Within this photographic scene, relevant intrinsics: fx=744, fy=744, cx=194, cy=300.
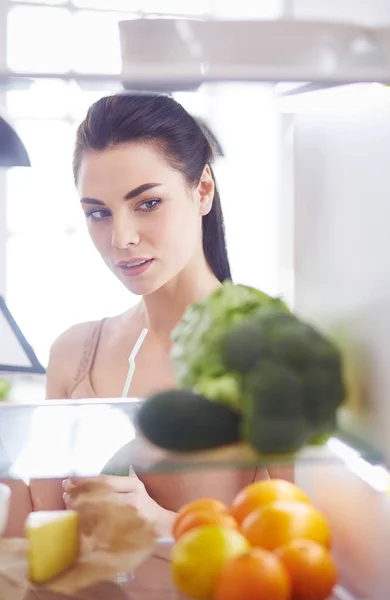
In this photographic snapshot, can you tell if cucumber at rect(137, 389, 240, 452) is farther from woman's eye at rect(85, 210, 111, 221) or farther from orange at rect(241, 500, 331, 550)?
woman's eye at rect(85, 210, 111, 221)

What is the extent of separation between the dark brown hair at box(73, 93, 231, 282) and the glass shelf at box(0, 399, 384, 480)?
0.40m

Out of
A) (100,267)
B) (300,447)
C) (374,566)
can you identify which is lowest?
(374,566)

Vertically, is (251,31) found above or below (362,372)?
above

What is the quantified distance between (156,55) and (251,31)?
87 mm

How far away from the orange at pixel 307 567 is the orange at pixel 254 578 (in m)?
0.02

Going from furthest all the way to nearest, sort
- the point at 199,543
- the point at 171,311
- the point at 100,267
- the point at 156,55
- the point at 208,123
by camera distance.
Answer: the point at 100,267 → the point at 171,311 → the point at 208,123 → the point at 199,543 → the point at 156,55

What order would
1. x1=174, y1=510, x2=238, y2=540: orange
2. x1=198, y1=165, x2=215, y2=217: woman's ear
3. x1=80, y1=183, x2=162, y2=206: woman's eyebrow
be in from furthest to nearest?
x1=198, y1=165, x2=215, y2=217: woman's ear
x1=80, y1=183, x2=162, y2=206: woman's eyebrow
x1=174, y1=510, x2=238, y2=540: orange

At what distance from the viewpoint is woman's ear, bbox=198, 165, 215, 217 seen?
122cm

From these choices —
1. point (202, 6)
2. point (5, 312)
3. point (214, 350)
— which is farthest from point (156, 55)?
point (5, 312)

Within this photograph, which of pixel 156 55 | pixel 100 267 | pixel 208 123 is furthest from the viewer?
pixel 100 267

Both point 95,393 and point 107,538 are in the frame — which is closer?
point 107,538

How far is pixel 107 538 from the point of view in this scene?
0.81 m

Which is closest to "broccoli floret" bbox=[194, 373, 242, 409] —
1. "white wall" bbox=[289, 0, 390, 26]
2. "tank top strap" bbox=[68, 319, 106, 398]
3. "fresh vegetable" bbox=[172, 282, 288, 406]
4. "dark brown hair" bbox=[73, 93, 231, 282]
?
"fresh vegetable" bbox=[172, 282, 288, 406]

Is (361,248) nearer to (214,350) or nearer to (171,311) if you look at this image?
(214,350)
